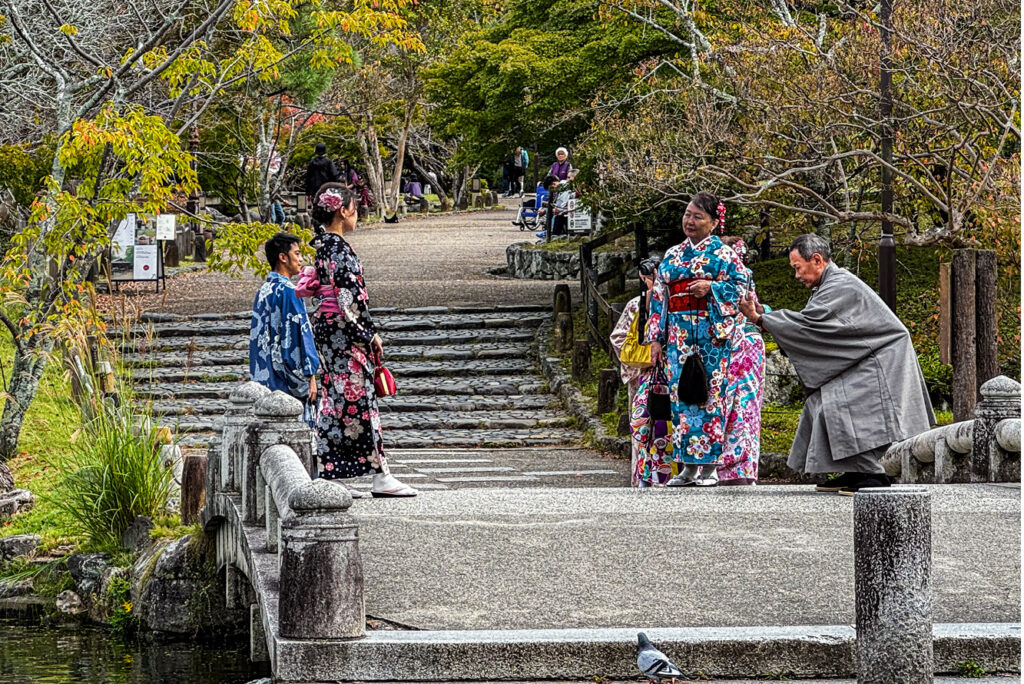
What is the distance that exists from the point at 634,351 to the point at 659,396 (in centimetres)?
107

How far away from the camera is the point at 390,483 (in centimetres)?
948

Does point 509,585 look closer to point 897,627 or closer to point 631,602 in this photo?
point 631,602

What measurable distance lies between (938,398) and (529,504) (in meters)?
9.00

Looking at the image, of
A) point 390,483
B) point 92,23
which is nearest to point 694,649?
point 390,483

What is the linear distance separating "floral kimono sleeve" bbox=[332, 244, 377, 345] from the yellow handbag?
2.75 m

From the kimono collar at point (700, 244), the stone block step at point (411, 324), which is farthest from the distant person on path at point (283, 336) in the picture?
the stone block step at point (411, 324)

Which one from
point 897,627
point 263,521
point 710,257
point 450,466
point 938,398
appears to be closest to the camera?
point 897,627

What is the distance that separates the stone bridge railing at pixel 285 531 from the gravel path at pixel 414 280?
13.0 ft

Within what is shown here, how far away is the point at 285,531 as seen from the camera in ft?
19.1

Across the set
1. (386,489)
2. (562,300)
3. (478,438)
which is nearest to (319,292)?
(386,489)

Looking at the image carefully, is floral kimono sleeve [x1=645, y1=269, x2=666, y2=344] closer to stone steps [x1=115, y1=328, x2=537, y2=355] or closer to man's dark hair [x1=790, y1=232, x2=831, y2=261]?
man's dark hair [x1=790, y1=232, x2=831, y2=261]

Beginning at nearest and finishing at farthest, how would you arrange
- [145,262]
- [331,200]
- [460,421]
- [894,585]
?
1. [894,585]
2. [331,200]
3. [460,421]
4. [145,262]

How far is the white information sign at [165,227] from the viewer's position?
78.1ft

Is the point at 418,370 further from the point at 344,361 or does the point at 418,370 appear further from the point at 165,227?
the point at 344,361
